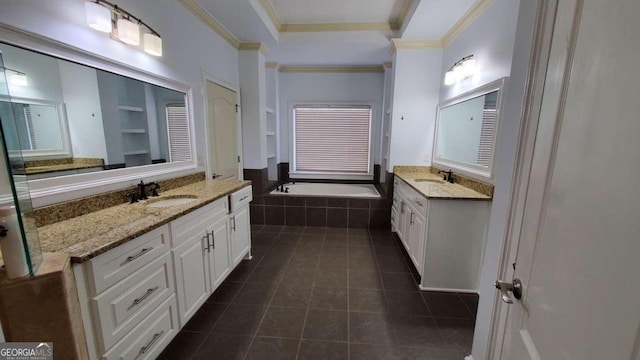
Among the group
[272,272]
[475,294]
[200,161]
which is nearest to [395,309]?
[475,294]

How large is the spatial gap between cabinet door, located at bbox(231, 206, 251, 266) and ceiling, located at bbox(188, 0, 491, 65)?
200cm

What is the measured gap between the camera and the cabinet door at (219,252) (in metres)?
1.96

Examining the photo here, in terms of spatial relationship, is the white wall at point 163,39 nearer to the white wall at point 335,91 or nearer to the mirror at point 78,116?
the mirror at point 78,116

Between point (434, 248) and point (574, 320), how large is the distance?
1749 mm

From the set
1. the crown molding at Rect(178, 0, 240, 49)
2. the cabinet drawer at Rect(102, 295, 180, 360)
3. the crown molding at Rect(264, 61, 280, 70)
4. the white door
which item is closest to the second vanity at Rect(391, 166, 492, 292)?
the white door

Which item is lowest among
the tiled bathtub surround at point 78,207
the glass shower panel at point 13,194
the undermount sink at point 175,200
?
the undermount sink at point 175,200

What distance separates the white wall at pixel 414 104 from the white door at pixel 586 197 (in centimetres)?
282

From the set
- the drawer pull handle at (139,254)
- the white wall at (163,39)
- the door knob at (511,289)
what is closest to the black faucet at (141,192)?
the drawer pull handle at (139,254)

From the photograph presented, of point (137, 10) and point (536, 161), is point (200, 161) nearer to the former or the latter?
point (137, 10)

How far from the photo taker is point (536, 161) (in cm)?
72

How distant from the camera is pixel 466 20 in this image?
2568mm

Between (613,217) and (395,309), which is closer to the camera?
(613,217)

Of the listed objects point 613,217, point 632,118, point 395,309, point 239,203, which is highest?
point 632,118

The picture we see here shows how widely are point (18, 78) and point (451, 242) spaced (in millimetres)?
2943
